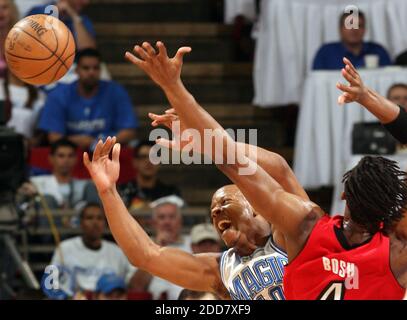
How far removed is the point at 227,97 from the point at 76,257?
306cm

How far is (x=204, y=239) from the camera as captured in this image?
8.41 m

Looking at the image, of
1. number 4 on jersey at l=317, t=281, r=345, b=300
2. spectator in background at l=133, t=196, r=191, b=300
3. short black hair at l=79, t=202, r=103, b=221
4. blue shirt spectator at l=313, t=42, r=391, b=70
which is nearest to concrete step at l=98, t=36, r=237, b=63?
blue shirt spectator at l=313, t=42, r=391, b=70

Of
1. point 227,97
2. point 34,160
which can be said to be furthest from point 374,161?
point 227,97

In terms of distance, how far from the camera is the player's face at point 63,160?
9180 mm

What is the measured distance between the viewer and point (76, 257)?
337 inches

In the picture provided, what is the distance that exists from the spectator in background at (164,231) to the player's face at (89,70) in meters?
1.52

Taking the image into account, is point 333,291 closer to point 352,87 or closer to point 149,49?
point 352,87

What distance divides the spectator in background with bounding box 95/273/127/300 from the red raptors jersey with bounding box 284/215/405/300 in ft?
12.3

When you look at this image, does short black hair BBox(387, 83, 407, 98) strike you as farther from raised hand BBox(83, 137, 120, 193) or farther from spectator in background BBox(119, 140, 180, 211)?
raised hand BBox(83, 137, 120, 193)

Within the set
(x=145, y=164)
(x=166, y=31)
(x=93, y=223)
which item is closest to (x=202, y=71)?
(x=166, y=31)

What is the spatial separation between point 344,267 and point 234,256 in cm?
72

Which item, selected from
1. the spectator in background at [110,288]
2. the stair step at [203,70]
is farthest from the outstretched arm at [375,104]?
the stair step at [203,70]

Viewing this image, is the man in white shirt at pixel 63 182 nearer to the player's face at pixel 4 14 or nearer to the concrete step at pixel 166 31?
the player's face at pixel 4 14

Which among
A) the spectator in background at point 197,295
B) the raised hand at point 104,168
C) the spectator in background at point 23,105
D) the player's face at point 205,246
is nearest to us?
the raised hand at point 104,168
